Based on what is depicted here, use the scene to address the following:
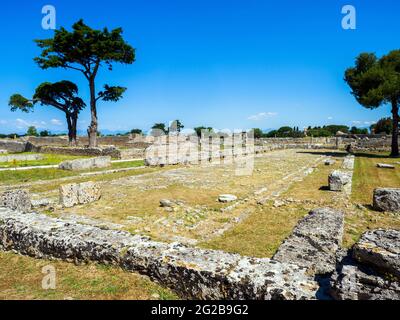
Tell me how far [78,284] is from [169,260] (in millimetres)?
1257

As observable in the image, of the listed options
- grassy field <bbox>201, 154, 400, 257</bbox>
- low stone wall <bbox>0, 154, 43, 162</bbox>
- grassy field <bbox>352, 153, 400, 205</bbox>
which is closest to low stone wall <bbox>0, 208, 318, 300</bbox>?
grassy field <bbox>201, 154, 400, 257</bbox>

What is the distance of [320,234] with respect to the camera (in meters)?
4.98

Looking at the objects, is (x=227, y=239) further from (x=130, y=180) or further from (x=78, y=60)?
(x=78, y=60)

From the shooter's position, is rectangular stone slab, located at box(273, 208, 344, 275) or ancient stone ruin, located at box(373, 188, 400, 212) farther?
ancient stone ruin, located at box(373, 188, 400, 212)

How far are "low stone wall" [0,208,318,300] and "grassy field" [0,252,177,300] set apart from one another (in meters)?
0.12

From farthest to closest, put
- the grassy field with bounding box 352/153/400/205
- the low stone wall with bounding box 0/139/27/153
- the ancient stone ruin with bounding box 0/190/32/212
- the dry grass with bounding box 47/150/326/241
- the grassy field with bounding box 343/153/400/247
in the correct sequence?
the low stone wall with bounding box 0/139/27/153 < the grassy field with bounding box 352/153/400/205 < the ancient stone ruin with bounding box 0/190/32/212 < the dry grass with bounding box 47/150/326/241 < the grassy field with bounding box 343/153/400/247

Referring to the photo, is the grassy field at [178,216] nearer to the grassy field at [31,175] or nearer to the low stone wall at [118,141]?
the grassy field at [31,175]

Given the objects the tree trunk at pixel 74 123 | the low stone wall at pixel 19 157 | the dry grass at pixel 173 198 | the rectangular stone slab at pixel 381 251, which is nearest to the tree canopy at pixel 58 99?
the tree trunk at pixel 74 123

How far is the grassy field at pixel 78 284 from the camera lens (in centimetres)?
335

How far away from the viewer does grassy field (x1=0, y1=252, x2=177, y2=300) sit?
132 inches

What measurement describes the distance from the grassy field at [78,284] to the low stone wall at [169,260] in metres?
0.12

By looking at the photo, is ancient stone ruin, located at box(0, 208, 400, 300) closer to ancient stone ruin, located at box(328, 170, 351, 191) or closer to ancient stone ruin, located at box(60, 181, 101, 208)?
ancient stone ruin, located at box(60, 181, 101, 208)

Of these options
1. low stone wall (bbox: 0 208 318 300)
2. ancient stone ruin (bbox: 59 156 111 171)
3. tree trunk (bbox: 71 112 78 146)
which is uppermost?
tree trunk (bbox: 71 112 78 146)
